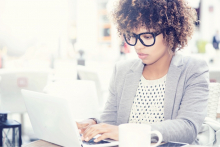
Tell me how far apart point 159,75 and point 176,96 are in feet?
0.56

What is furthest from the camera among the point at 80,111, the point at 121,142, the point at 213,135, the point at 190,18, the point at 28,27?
the point at 28,27

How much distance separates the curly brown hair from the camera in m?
1.39

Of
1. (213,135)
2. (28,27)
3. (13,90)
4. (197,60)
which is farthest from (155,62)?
(28,27)

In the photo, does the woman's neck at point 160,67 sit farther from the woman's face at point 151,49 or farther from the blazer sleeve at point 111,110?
the blazer sleeve at point 111,110

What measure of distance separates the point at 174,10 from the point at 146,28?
162mm

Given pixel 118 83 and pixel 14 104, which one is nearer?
pixel 118 83

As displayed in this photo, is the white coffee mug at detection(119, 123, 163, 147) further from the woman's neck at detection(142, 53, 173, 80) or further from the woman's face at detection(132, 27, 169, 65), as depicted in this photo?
the woman's neck at detection(142, 53, 173, 80)

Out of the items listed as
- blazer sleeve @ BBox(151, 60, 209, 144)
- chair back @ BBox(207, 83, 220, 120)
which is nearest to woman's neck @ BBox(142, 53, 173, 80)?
blazer sleeve @ BBox(151, 60, 209, 144)

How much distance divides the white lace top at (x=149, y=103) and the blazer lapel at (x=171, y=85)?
0.17ft

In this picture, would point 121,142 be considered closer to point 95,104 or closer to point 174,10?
point 174,10

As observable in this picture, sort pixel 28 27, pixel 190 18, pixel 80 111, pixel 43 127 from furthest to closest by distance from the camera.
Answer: pixel 28 27
pixel 80 111
pixel 190 18
pixel 43 127

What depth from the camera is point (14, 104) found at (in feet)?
11.5

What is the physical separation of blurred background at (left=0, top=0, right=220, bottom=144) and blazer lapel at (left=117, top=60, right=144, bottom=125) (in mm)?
317

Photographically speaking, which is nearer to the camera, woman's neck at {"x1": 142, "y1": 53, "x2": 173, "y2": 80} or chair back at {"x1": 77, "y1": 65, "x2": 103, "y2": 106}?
woman's neck at {"x1": 142, "y1": 53, "x2": 173, "y2": 80}
